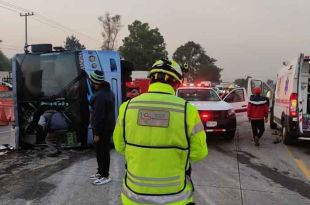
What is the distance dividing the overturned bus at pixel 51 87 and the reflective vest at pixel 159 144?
6641mm

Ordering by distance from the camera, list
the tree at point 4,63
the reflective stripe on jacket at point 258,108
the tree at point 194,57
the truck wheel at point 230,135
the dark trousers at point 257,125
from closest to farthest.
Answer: the reflective stripe on jacket at point 258,108 < the dark trousers at point 257,125 < the truck wheel at point 230,135 < the tree at point 4,63 < the tree at point 194,57

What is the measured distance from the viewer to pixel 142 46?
2913 inches

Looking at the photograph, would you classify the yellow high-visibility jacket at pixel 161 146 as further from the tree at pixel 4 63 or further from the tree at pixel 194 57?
the tree at pixel 194 57

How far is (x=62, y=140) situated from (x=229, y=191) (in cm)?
449

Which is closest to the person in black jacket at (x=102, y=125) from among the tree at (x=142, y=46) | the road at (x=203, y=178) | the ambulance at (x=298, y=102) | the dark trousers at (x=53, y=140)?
the road at (x=203, y=178)

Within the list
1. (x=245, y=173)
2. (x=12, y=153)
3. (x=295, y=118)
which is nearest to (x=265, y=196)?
(x=245, y=173)

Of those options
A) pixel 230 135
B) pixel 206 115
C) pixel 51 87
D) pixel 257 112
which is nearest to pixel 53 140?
pixel 51 87

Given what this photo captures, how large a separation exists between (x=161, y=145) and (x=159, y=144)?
0.01m

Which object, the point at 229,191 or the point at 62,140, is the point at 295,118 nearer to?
the point at 229,191

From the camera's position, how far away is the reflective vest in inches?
109

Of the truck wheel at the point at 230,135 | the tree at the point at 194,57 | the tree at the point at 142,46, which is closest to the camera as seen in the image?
the truck wheel at the point at 230,135

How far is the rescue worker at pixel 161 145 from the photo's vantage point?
277 centimetres

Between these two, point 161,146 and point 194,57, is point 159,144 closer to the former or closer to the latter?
point 161,146

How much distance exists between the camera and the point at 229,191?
6398 millimetres
